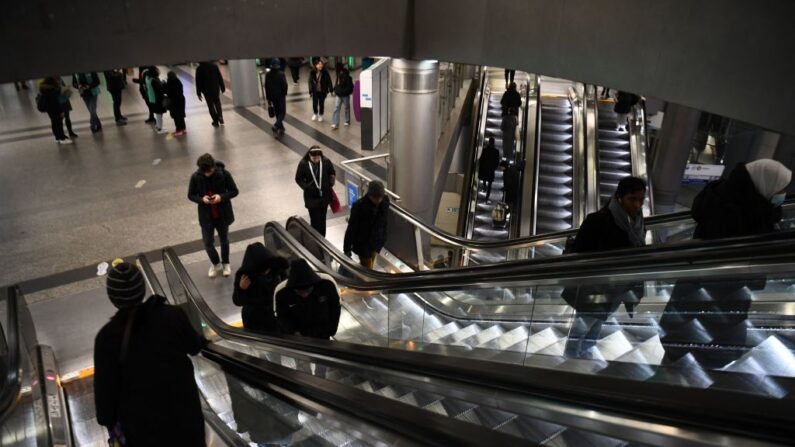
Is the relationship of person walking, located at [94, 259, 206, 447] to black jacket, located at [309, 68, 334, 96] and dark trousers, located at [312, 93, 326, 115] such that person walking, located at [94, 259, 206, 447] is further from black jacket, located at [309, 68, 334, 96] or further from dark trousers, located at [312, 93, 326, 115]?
dark trousers, located at [312, 93, 326, 115]

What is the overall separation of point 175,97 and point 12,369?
8866 millimetres

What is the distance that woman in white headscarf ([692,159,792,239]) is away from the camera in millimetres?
3342

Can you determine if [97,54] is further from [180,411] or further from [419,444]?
[419,444]

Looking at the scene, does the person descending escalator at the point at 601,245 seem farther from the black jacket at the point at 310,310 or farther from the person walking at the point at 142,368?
the person walking at the point at 142,368

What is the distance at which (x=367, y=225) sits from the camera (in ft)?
21.1

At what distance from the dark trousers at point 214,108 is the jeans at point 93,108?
7.19ft

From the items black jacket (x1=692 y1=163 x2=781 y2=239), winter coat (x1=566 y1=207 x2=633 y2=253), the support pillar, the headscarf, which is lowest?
the support pillar

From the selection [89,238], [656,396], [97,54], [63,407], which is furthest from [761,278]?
[89,238]

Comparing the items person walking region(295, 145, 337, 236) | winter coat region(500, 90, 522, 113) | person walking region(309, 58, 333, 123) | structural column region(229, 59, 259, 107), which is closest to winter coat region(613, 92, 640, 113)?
winter coat region(500, 90, 522, 113)

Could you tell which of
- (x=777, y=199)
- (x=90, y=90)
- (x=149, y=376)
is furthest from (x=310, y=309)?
(x=90, y=90)

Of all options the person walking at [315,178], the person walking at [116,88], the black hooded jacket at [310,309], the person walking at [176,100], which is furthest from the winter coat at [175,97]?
the black hooded jacket at [310,309]

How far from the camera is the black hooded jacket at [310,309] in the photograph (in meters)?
3.85

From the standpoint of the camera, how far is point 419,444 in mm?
1893

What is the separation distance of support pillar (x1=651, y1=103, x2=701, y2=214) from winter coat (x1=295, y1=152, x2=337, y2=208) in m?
9.61
